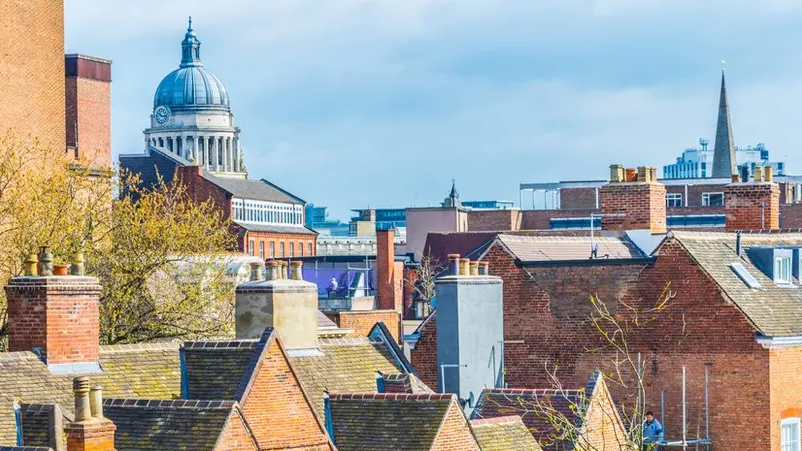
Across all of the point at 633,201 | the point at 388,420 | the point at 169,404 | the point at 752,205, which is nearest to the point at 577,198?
the point at 752,205

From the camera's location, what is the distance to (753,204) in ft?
176

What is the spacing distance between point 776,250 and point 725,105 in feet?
411

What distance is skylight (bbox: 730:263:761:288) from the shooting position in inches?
1682

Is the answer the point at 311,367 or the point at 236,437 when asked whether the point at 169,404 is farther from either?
the point at 311,367

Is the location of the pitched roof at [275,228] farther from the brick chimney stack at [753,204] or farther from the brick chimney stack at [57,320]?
the brick chimney stack at [57,320]

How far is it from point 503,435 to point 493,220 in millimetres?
106199

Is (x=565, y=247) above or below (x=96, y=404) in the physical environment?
above

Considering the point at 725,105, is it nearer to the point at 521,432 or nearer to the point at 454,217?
the point at 454,217

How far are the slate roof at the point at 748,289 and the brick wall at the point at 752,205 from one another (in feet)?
25.6

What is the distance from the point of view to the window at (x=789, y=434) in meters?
40.8

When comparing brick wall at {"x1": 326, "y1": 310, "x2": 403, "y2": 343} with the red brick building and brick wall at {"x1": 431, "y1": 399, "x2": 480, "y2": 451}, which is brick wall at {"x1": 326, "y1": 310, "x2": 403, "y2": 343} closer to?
the red brick building

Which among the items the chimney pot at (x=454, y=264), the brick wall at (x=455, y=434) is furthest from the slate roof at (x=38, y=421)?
the chimney pot at (x=454, y=264)

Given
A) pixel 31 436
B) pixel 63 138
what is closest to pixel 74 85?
pixel 63 138

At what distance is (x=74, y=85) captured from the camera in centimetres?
8594
